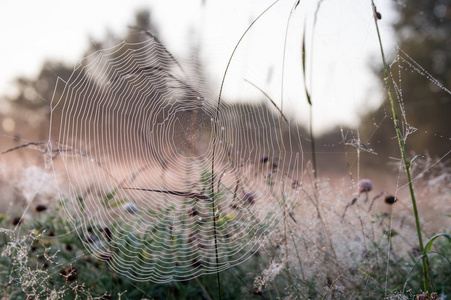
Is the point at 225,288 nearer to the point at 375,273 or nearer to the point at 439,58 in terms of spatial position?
the point at 375,273

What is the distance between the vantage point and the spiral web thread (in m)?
1.63

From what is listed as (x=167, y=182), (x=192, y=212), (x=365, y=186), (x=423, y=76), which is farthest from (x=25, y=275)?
(x=423, y=76)

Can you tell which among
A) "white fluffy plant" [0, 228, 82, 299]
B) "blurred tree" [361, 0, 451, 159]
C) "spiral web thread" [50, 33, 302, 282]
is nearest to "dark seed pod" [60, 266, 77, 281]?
"white fluffy plant" [0, 228, 82, 299]

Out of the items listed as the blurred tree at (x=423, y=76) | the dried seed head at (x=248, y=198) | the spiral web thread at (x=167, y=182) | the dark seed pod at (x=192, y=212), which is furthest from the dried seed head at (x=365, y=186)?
the blurred tree at (x=423, y=76)

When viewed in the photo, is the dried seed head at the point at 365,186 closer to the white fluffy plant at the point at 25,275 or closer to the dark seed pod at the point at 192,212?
the dark seed pod at the point at 192,212

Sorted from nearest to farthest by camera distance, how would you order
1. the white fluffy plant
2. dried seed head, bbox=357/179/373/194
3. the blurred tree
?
the white fluffy plant < dried seed head, bbox=357/179/373/194 < the blurred tree

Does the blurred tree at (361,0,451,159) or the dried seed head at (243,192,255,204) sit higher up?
the blurred tree at (361,0,451,159)

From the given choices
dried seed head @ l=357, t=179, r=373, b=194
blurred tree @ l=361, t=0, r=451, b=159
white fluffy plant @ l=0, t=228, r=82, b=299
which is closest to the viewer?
white fluffy plant @ l=0, t=228, r=82, b=299

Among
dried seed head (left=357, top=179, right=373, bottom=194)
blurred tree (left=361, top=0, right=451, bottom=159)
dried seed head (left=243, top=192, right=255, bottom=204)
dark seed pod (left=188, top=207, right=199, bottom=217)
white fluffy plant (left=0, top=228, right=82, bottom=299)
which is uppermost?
blurred tree (left=361, top=0, right=451, bottom=159)

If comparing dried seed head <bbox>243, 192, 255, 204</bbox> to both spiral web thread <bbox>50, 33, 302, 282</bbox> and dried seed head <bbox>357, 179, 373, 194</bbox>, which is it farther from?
dried seed head <bbox>357, 179, 373, 194</bbox>

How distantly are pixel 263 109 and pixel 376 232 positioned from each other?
0.81m

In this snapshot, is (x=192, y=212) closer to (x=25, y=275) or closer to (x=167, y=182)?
(x=25, y=275)

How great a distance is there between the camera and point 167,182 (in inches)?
101

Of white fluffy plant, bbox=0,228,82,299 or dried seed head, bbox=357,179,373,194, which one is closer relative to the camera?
white fluffy plant, bbox=0,228,82,299
